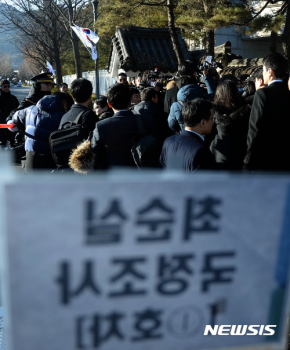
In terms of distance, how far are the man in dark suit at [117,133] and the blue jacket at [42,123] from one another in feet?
2.69

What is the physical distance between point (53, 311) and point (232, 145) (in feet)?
7.38

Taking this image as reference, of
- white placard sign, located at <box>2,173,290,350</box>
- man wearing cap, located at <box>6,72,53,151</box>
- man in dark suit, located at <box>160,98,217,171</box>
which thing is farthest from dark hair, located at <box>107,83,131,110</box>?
white placard sign, located at <box>2,173,290,350</box>

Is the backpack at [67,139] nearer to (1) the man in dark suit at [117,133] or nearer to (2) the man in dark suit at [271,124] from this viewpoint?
(1) the man in dark suit at [117,133]

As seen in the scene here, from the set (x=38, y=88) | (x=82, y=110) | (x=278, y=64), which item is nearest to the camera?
(x=278, y=64)

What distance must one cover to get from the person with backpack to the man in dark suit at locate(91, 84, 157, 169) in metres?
0.82

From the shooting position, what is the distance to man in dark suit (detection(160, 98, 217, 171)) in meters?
2.32

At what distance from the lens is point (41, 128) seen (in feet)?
11.9

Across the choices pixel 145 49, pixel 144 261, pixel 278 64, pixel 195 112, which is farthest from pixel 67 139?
pixel 145 49

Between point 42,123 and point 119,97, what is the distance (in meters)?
0.98

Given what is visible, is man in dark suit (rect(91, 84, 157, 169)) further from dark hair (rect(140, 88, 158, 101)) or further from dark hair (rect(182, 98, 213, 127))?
dark hair (rect(140, 88, 158, 101))

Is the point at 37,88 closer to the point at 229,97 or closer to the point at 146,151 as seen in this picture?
the point at 146,151

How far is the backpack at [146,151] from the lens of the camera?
2.93 meters

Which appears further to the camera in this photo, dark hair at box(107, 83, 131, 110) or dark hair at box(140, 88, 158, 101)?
dark hair at box(140, 88, 158, 101)

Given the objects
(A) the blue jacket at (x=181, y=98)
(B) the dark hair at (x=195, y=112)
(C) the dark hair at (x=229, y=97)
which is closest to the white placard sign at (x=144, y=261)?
(B) the dark hair at (x=195, y=112)
